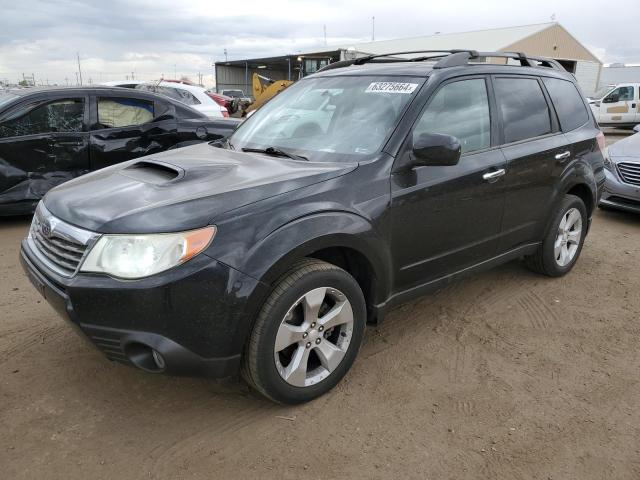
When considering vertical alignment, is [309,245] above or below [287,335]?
above

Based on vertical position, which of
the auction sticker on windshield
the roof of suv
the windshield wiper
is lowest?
the windshield wiper

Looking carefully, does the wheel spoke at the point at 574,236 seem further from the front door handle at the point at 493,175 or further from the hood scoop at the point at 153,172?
the hood scoop at the point at 153,172

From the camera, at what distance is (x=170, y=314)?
2293 mm

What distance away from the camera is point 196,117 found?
6.96 metres

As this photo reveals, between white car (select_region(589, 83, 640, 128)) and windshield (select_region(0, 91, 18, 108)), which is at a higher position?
windshield (select_region(0, 91, 18, 108))

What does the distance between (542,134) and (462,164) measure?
1119mm

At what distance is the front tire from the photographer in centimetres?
250

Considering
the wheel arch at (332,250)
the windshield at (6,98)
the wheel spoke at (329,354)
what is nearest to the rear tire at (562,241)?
the wheel arch at (332,250)

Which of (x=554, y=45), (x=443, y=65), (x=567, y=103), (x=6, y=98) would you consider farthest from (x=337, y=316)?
(x=554, y=45)

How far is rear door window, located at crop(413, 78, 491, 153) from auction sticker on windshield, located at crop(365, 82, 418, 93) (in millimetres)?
155

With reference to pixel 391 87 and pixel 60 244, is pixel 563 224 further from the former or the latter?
pixel 60 244

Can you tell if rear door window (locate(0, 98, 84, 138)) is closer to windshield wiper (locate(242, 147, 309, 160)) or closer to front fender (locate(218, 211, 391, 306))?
windshield wiper (locate(242, 147, 309, 160))

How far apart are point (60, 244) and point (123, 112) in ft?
14.1

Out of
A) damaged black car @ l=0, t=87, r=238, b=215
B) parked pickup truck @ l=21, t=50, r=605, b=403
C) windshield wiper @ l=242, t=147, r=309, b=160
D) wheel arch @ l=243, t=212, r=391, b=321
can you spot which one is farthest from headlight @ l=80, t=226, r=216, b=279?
damaged black car @ l=0, t=87, r=238, b=215
